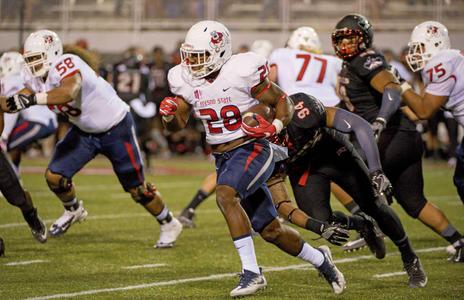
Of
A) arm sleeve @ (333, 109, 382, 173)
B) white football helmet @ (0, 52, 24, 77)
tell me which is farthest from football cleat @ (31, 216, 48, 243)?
white football helmet @ (0, 52, 24, 77)

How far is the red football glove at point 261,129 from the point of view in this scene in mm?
4953

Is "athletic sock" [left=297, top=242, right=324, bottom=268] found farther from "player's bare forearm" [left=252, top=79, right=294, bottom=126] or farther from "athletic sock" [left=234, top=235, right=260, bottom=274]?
"player's bare forearm" [left=252, top=79, right=294, bottom=126]

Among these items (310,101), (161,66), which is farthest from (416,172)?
(161,66)

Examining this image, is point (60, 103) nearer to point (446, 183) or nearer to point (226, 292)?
point (226, 292)

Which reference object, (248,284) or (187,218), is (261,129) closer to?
(248,284)

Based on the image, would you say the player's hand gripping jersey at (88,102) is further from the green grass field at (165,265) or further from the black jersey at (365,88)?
the black jersey at (365,88)

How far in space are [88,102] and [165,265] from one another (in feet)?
4.55

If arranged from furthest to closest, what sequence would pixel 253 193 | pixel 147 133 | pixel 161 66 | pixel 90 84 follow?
1. pixel 161 66
2. pixel 147 133
3. pixel 90 84
4. pixel 253 193

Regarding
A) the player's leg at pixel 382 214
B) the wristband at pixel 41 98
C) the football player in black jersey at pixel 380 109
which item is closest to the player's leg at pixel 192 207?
the football player in black jersey at pixel 380 109

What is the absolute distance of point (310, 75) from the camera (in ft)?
25.8

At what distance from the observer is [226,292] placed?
524cm

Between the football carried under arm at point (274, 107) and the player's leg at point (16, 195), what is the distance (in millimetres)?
2060

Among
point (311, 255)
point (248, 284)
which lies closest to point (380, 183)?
point (311, 255)

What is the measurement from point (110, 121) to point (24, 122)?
245 cm
